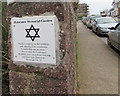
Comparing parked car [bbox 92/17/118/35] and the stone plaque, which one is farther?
parked car [bbox 92/17/118/35]

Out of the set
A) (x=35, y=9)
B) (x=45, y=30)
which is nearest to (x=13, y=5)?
(x=35, y=9)

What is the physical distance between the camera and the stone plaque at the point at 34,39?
5.08ft

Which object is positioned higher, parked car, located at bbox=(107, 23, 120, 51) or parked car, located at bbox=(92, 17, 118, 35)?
parked car, located at bbox=(92, 17, 118, 35)

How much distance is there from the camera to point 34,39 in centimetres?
159

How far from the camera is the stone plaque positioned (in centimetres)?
155

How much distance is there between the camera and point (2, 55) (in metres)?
Result: 2.41

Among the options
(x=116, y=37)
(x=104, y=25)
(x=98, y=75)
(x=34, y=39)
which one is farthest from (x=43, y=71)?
(x=104, y=25)

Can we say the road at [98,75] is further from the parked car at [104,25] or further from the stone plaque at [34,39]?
the parked car at [104,25]

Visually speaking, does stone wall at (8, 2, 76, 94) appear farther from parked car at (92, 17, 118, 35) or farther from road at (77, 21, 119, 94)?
parked car at (92, 17, 118, 35)

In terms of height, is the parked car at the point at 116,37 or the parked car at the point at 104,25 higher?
the parked car at the point at 104,25

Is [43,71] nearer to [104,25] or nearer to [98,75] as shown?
[98,75]

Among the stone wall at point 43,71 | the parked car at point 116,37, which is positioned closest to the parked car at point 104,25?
the parked car at point 116,37

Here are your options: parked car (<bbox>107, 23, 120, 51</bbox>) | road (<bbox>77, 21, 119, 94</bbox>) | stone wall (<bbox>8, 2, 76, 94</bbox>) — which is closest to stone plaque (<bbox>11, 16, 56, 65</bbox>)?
stone wall (<bbox>8, 2, 76, 94</bbox>)

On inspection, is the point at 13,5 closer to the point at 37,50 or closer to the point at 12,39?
the point at 12,39
